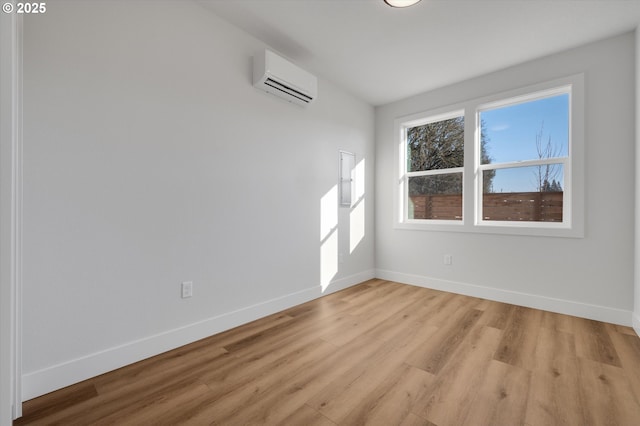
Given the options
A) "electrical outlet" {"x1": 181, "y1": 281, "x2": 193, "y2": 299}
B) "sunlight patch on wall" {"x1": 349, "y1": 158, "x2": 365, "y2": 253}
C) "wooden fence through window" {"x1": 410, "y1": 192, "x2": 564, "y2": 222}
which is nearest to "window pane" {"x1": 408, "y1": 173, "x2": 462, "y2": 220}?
"wooden fence through window" {"x1": 410, "y1": 192, "x2": 564, "y2": 222}

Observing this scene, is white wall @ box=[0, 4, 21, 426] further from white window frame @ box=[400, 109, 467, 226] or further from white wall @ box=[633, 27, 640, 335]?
white wall @ box=[633, 27, 640, 335]

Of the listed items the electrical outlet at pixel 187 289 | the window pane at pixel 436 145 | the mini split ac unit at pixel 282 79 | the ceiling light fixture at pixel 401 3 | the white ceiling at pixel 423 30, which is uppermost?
the white ceiling at pixel 423 30

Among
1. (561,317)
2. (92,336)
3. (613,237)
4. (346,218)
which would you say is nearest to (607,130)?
(613,237)

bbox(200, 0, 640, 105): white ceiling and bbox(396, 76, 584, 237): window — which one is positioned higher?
bbox(200, 0, 640, 105): white ceiling

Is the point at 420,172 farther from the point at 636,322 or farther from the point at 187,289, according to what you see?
the point at 187,289

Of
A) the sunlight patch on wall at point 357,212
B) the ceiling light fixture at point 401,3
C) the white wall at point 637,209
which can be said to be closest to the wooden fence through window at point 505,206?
the white wall at point 637,209

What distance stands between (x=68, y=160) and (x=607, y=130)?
427 cm

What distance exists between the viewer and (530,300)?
9.74ft

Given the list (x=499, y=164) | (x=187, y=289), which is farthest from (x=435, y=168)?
(x=187, y=289)

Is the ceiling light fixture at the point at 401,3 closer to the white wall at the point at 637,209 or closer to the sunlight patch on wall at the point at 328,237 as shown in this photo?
the sunlight patch on wall at the point at 328,237

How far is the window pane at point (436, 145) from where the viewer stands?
358 cm

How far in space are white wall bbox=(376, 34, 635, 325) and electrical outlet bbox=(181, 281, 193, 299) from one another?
2.94 meters

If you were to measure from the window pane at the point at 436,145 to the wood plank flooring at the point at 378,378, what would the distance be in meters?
2.00

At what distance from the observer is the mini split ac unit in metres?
2.46
